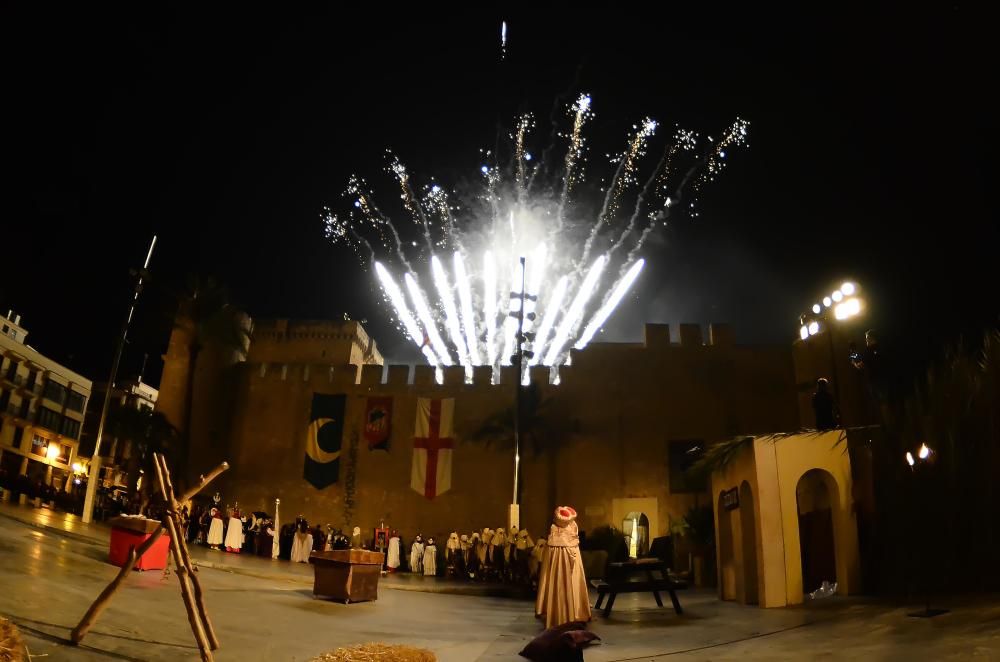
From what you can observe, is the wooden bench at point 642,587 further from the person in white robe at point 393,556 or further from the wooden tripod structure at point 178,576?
the person in white robe at point 393,556

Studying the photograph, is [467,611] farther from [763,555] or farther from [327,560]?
[763,555]

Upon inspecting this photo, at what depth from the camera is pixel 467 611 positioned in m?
10.9

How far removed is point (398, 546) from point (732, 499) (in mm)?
13845

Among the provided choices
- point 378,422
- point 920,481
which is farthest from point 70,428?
point 920,481

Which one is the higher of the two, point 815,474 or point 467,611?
point 815,474

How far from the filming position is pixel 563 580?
8.11m

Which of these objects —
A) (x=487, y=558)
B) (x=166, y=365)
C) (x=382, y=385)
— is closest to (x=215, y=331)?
(x=166, y=365)

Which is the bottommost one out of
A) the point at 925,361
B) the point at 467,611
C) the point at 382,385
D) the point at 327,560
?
the point at 467,611

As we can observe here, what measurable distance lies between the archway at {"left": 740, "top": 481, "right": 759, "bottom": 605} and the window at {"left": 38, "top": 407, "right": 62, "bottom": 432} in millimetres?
47908

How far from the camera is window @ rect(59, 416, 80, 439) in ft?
160

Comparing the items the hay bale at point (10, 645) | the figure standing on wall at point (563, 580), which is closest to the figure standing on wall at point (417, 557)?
the figure standing on wall at point (563, 580)

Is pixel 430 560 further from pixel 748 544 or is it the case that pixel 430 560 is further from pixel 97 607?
pixel 97 607

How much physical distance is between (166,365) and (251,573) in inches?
589

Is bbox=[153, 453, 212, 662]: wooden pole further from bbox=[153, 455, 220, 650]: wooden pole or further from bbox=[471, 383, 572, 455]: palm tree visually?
bbox=[471, 383, 572, 455]: palm tree
